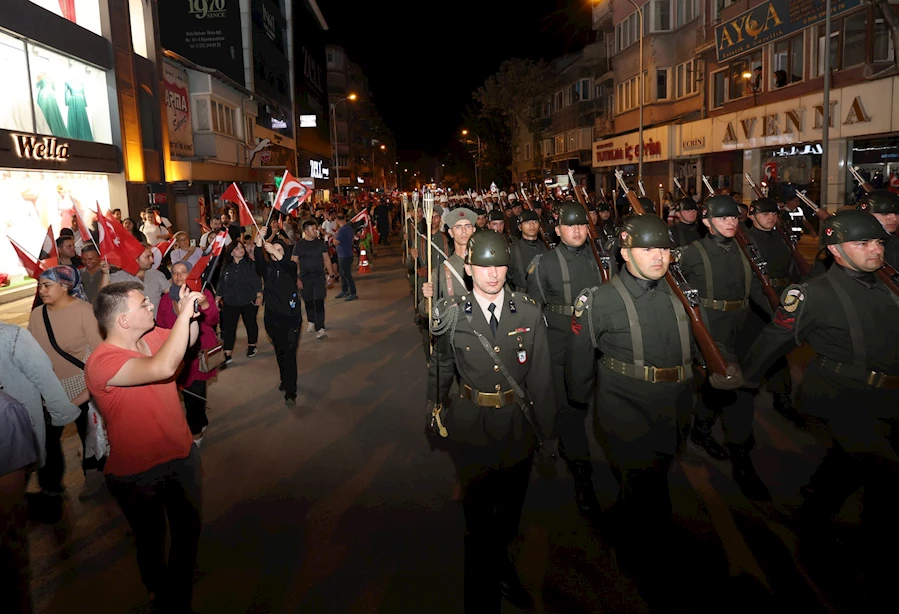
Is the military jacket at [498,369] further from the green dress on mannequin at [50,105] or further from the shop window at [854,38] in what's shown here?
the shop window at [854,38]

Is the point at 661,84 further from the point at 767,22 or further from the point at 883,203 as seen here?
the point at 883,203

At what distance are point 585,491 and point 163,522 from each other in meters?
3.03

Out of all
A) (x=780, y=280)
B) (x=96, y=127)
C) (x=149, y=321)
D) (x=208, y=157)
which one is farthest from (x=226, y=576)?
(x=208, y=157)

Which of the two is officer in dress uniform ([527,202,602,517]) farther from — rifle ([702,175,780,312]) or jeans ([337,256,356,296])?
jeans ([337,256,356,296])

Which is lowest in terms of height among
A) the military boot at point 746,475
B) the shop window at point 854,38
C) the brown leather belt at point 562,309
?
the military boot at point 746,475

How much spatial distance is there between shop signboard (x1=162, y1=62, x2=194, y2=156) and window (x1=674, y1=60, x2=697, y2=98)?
22.6 m

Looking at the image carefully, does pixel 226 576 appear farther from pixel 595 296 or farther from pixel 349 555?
pixel 595 296

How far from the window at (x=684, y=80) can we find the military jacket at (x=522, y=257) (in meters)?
27.1

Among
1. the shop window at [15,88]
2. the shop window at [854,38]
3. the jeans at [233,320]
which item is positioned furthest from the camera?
the shop window at [854,38]

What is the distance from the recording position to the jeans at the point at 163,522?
3980mm

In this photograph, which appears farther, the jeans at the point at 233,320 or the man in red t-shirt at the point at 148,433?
the jeans at the point at 233,320

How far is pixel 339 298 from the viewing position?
17031mm

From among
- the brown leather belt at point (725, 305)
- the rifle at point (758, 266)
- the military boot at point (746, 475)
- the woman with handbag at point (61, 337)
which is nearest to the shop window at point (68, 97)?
the woman with handbag at point (61, 337)

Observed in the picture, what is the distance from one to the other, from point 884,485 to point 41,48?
21434mm
